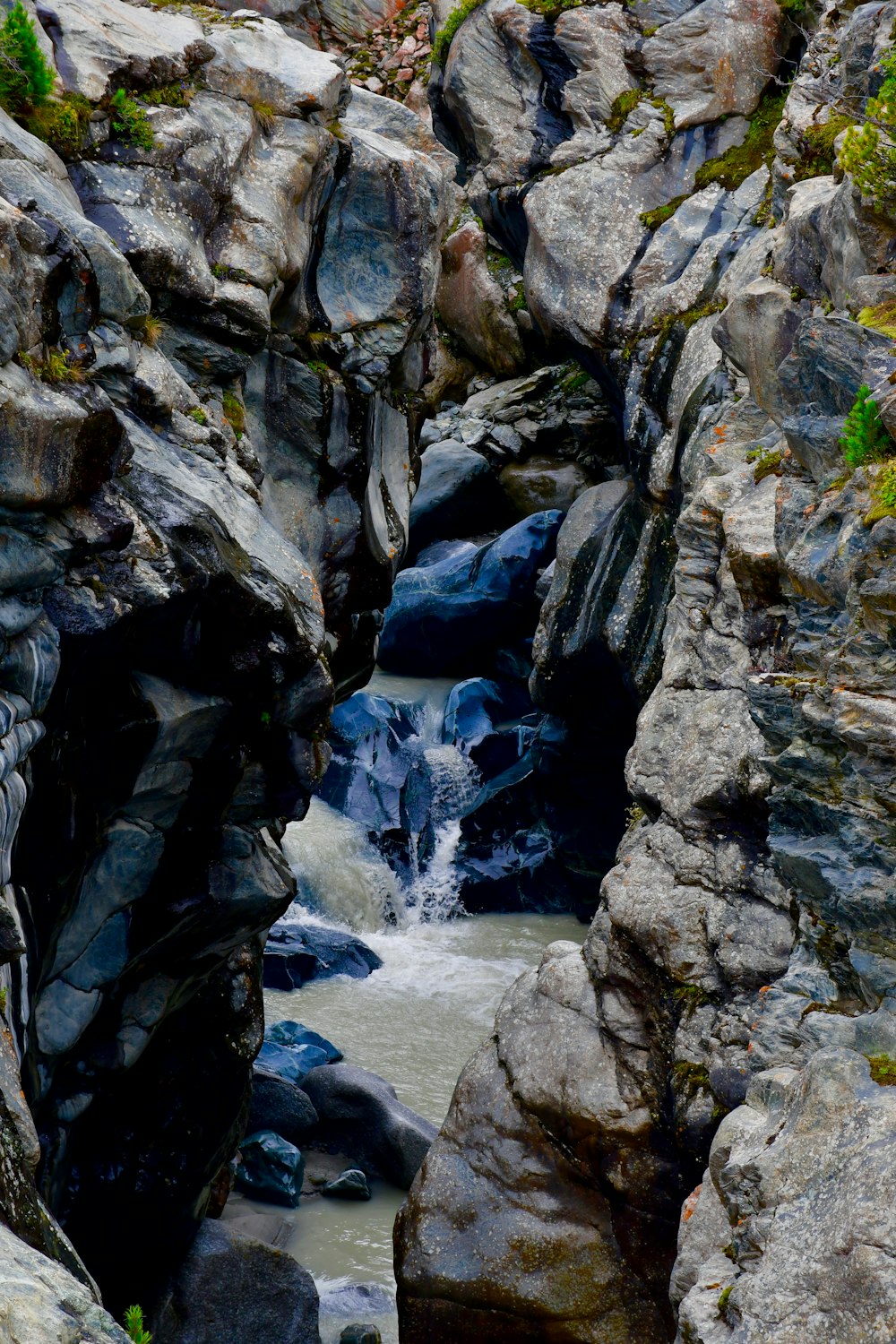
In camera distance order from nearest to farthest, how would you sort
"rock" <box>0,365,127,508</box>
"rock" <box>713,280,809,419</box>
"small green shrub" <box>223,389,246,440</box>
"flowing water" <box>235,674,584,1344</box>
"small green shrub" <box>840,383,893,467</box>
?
"small green shrub" <box>840,383,893,467</box> < "rock" <box>0,365,127,508</box> < "rock" <box>713,280,809,419</box> < "small green shrub" <box>223,389,246,440</box> < "flowing water" <box>235,674,584,1344</box>

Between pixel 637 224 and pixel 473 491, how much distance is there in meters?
9.89

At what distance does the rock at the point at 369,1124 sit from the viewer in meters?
14.7

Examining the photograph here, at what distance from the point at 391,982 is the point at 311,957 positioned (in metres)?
1.58

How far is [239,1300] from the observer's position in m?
11.8

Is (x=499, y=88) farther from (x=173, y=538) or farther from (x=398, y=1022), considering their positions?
(x=173, y=538)

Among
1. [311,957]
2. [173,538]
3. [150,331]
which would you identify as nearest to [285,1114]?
[311,957]

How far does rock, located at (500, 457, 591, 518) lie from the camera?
1184 inches

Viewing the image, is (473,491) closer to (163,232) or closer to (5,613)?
(163,232)

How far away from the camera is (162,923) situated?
10.7 meters

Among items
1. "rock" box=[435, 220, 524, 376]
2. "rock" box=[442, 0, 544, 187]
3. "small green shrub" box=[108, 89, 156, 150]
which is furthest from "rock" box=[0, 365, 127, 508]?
"rock" box=[435, 220, 524, 376]

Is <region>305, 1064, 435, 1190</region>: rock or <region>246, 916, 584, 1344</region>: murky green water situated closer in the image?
<region>246, 916, 584, 1344</region>: murky green water

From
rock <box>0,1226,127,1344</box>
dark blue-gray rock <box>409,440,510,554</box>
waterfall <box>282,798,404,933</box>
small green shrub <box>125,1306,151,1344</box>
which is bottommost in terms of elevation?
waterfall <box>282,798,404,933</box>

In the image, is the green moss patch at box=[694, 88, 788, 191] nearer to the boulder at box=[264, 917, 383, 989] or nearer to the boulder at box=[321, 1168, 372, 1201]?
the boulder at box=[264, 917, 383, 989]

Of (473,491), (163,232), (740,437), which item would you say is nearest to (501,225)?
(473,491)
